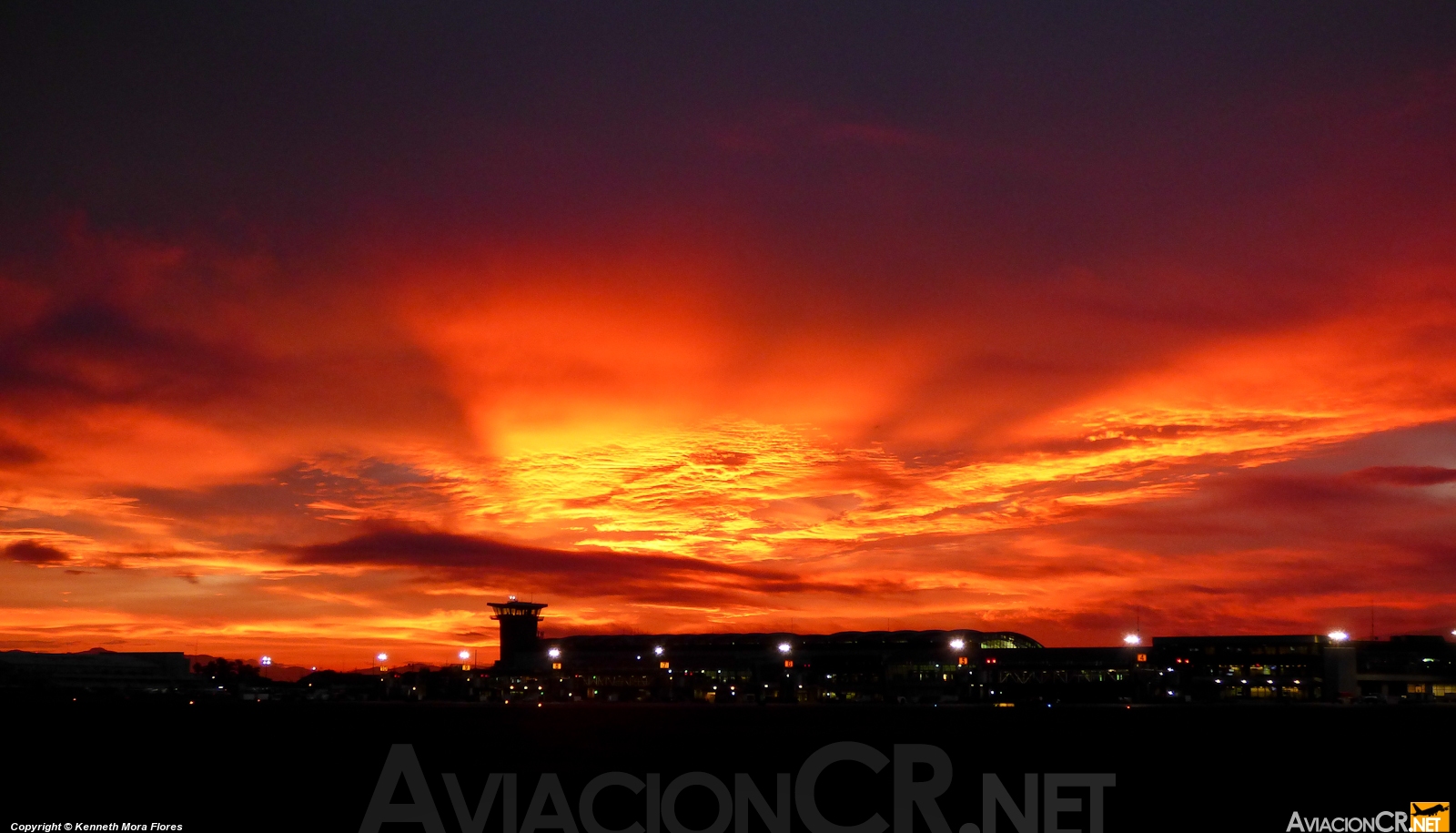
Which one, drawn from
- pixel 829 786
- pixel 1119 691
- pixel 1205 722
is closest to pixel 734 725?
pixel 1205 722

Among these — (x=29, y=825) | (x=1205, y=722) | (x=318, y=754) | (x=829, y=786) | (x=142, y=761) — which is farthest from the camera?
(x=1205, y=722)

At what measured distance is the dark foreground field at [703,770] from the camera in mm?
28547

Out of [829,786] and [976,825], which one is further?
[829,786]

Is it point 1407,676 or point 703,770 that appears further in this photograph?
point 1407,676

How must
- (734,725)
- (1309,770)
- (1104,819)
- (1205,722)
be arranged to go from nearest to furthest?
1. (1104,819)
2. (1309,770)
3. (734,725)
4. (1205,722)

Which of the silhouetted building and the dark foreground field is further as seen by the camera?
the silhouetted building

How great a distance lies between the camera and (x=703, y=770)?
39219 mm

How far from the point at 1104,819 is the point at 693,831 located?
10.5 meters

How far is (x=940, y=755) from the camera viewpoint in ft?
151

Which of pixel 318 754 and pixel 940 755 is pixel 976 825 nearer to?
pixel 940 755

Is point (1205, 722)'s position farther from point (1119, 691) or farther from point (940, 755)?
point (1119, 691)

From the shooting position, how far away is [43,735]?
6238 cm

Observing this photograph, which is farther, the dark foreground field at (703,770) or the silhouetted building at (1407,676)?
the silhouetted building at (1407,676)

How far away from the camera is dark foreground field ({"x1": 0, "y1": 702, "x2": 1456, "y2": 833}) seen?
28547 millimetres
